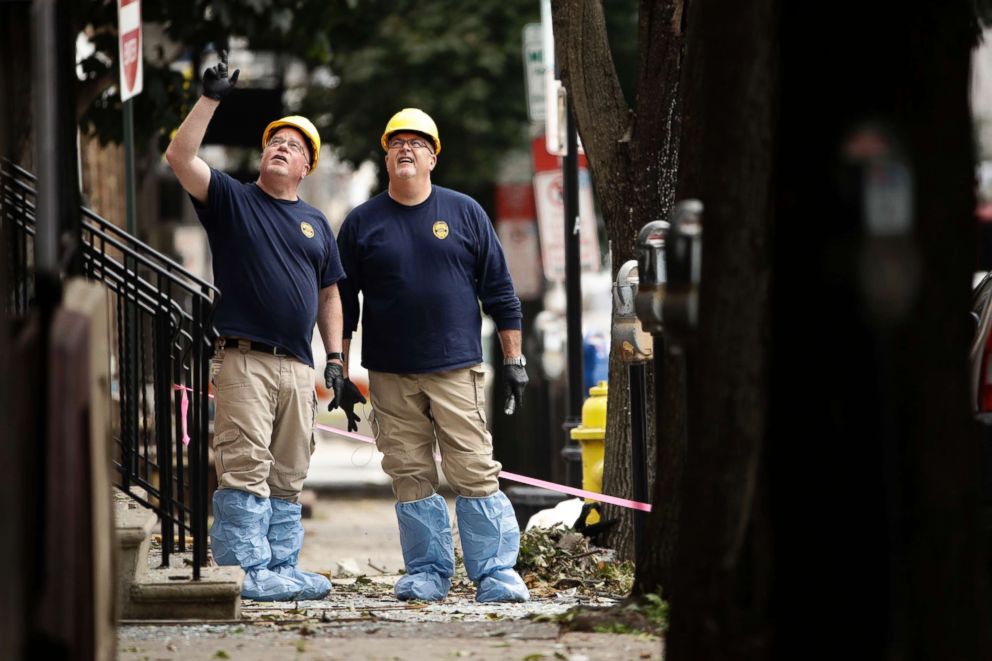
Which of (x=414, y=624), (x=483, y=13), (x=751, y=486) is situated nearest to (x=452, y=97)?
(x=483, y=13)

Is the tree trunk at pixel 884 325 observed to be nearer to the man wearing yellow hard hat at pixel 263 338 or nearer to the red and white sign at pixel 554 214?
the man wearing yellow hard hat at pixel 263 338

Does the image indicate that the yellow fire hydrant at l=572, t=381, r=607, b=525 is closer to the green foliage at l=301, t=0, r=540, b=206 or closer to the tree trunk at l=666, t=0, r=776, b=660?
the tree trunk at l=666, t=0, r=776, b=660

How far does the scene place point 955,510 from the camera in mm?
4199

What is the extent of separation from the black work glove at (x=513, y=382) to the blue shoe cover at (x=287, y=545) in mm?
1078

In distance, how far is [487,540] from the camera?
299 inches

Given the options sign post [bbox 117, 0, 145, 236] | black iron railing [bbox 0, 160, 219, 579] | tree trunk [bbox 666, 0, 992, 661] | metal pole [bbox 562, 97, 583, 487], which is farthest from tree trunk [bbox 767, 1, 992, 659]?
metal pole [bbox 562, 97, 583, 487]

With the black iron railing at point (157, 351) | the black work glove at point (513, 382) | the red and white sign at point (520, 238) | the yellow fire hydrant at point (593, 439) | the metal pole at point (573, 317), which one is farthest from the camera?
the red and white sign at point (520, 238)

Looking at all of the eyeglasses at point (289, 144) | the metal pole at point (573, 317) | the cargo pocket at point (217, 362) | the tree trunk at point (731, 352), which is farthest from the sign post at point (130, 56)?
the tree trunk at point (731, 352)

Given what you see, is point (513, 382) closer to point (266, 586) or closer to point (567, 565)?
point (567, 565)

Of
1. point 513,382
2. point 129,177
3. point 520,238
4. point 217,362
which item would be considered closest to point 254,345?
point 217,362

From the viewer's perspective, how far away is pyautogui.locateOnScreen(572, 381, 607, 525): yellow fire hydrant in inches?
383

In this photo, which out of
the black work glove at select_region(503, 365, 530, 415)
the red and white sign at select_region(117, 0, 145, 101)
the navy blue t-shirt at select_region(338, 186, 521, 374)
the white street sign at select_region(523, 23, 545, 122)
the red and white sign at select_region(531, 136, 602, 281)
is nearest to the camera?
Result: the navy blue t-shirt at select_region(338, 186, 521, 374)

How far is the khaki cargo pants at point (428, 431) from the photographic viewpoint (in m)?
7.57

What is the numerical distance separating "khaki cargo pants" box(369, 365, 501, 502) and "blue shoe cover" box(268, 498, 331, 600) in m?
0.48
